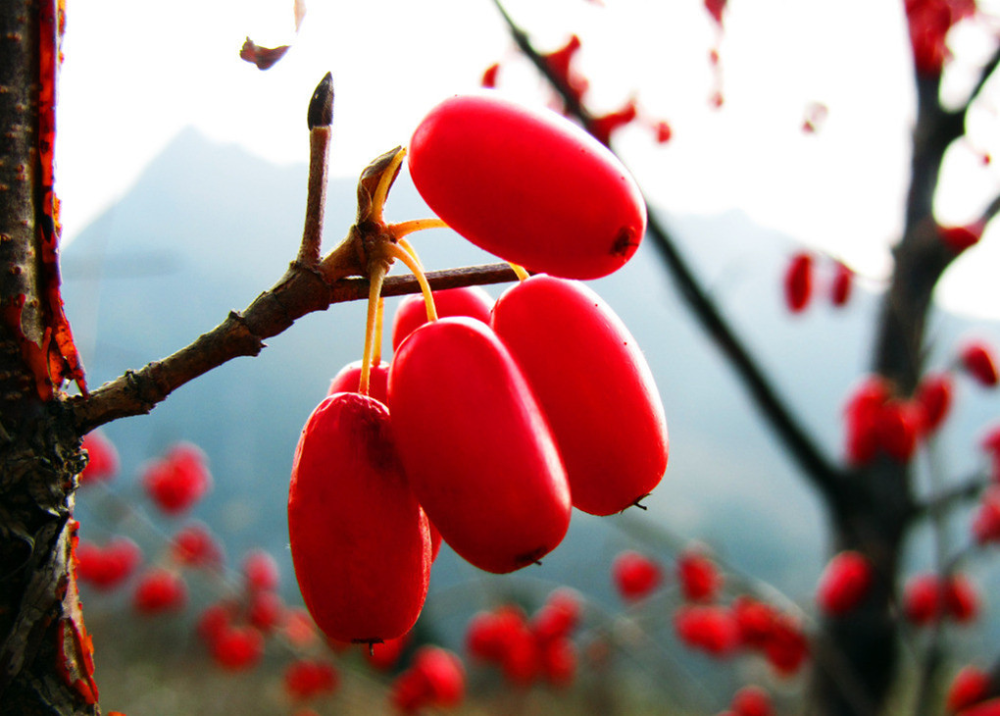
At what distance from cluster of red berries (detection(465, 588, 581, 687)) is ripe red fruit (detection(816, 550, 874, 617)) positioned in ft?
3.44

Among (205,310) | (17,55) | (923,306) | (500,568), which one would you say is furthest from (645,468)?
(205,310)

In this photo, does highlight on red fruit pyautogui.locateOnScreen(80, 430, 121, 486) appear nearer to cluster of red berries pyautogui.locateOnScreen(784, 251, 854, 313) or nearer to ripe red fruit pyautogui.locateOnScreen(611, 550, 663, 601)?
ripe red fruit pyautogui.locateOnScreen(611, 550, 663, 601)

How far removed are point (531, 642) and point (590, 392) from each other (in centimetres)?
316

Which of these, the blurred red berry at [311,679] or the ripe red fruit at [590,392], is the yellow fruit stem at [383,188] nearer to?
the ripe red fruit at [590,392]

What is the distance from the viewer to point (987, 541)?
2.96 meters

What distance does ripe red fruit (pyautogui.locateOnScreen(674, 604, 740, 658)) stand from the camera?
3.45 meters

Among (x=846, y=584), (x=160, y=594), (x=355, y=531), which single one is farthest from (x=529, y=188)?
(x=160, y=594)

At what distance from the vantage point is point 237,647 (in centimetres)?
375

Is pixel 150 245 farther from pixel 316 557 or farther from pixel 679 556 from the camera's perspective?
pixel 316 557

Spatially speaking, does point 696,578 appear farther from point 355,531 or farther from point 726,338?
point 355,531

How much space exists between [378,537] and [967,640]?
450cm

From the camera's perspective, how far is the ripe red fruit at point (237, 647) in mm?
3719

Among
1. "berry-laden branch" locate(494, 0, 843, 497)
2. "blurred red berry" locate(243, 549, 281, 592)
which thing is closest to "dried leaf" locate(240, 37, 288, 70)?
"berry-laden branch" locate(494, 0, 843, 497)

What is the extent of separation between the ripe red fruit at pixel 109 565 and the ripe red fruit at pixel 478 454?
3.87m
